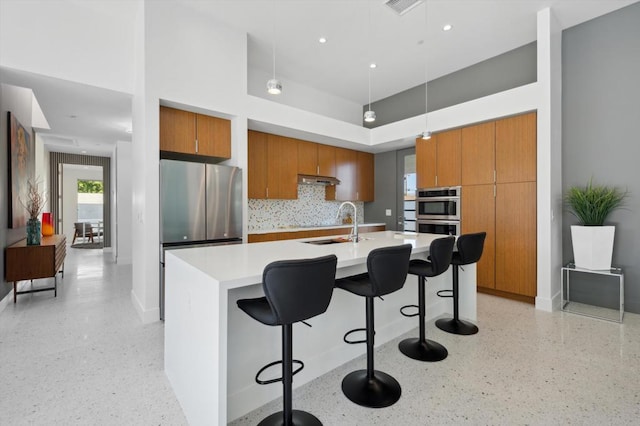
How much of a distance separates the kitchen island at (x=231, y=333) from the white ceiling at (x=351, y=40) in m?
2.85

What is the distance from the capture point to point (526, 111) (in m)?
3.72

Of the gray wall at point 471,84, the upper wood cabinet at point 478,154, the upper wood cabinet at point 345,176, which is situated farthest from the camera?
the upper wood cabinet at point 345,176

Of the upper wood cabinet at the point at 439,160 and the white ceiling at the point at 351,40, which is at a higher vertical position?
the white ceiling at the point at 351,40

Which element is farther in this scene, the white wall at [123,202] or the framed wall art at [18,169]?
the white wall at [123,202]

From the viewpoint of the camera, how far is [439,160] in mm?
4738

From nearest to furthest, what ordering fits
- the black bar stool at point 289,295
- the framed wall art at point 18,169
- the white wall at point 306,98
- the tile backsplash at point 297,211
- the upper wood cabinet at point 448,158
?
the black bar stool at point 289,295 → the framed wall art at point 18,169 → the upper wood cabinet at point 448,158 → the white wall at point 306,98 → the tile backsplash at point 297,211

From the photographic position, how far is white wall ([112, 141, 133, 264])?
645 centimetres

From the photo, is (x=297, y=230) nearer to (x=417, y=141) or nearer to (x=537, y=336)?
(x=417, y=141)

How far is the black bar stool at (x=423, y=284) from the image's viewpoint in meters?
2.39

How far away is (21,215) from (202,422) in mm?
4685

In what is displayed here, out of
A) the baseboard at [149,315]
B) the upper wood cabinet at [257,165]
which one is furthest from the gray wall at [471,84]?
the baseboard at [149,315]

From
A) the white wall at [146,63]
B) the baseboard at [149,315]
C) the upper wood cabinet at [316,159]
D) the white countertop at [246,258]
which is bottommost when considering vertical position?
the baseboard at [149,315]

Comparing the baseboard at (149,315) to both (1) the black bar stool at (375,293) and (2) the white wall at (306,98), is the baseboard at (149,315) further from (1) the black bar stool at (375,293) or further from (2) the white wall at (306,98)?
(2) the white wall at (306,98)

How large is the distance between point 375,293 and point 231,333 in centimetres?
91
